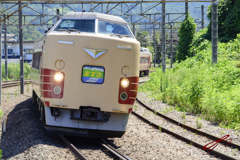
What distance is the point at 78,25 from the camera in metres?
8.49

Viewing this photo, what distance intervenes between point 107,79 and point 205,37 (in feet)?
79.0

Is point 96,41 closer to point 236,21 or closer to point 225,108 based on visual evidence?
point 225,108

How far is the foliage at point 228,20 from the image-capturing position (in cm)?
2743

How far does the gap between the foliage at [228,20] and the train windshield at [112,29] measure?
20.2m

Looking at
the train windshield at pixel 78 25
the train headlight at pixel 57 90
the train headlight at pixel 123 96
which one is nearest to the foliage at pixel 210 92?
the train headlight at pixel 123 96

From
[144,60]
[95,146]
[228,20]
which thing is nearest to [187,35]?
[228,20]

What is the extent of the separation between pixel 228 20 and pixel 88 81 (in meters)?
23.4

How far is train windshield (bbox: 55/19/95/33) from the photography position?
8359 millimetres

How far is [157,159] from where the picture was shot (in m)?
7.18

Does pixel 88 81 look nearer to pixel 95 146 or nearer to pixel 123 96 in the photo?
pixel 123 96

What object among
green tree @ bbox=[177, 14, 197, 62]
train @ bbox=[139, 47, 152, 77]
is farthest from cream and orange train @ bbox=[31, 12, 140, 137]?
train @ bbox=[139, 47, 152, 77]

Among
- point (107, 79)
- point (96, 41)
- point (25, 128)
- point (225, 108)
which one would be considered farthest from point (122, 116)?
point (225, 108)

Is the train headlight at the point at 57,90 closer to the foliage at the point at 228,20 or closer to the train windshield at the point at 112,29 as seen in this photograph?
the train windshield at the point at 112,29

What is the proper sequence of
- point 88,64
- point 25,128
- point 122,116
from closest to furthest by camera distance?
point 88,64, point 122,116, point 25,128
